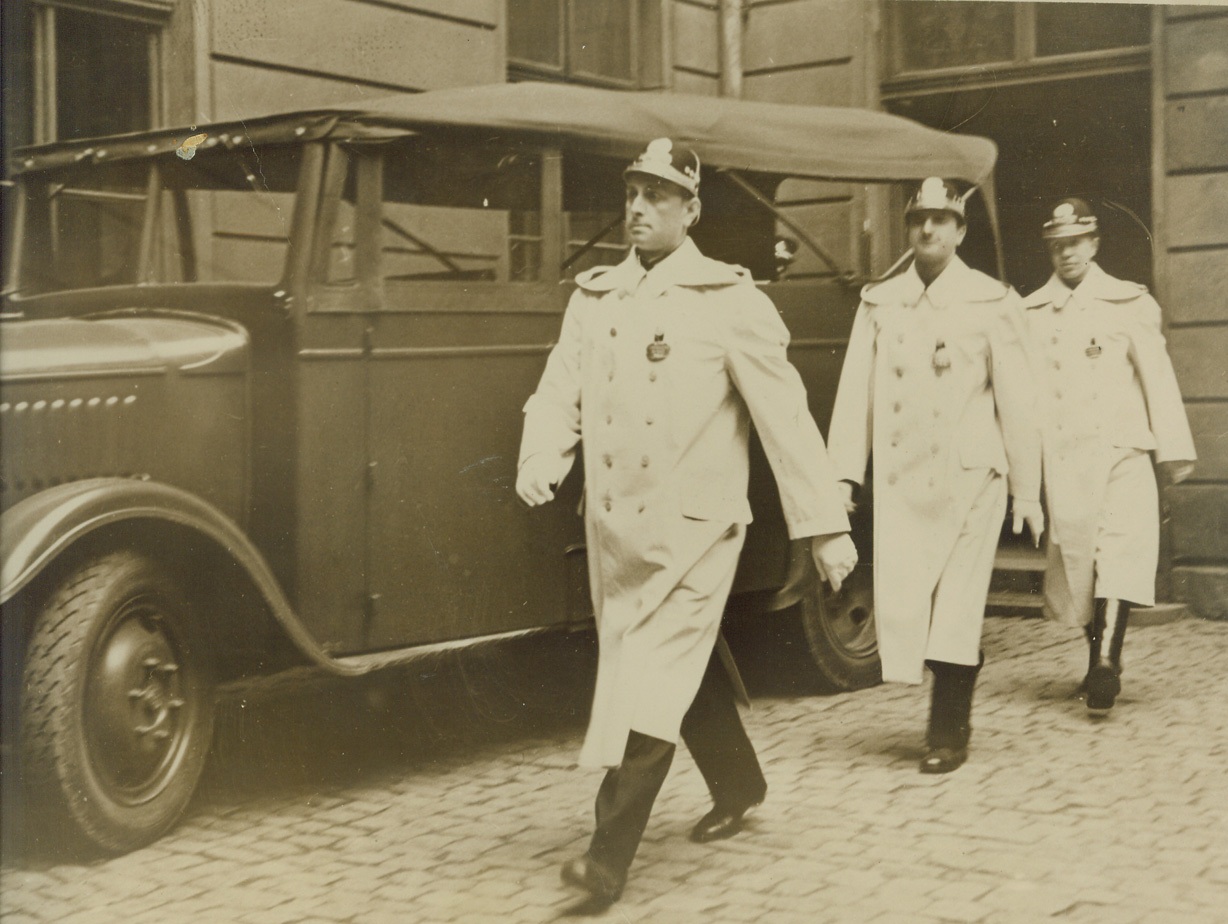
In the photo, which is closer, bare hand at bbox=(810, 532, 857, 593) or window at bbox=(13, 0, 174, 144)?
bare hand at bbox=(810, 532, 857, 593)

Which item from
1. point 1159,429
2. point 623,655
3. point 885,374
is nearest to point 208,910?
point 623,655

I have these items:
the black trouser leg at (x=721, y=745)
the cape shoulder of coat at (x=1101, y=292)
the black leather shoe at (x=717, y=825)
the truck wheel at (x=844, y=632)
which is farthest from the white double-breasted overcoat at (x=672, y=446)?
the cape shoulder of coat at (x=1101, y=292)

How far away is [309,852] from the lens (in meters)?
4.25

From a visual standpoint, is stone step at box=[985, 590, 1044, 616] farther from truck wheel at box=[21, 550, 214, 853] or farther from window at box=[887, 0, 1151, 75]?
truck wheel at box=[21, 550, 214, 853]

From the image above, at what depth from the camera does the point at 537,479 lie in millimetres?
4094

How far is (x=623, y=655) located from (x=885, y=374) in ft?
6.55

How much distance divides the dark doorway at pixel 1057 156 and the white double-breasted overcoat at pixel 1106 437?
31 centimetres

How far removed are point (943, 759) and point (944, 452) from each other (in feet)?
3.54

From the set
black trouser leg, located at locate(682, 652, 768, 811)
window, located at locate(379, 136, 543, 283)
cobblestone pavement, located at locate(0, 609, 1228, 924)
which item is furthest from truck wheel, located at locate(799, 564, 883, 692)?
window, located at locate(379, 136, 543, 283)

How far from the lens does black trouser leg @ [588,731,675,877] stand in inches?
151

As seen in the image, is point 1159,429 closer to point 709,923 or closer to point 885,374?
point 885,374

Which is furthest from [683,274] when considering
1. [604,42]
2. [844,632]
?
[604,42]

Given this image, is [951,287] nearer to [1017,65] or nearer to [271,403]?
[1017,65]

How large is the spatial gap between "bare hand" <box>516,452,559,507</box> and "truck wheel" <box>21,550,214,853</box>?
1.07 metres
